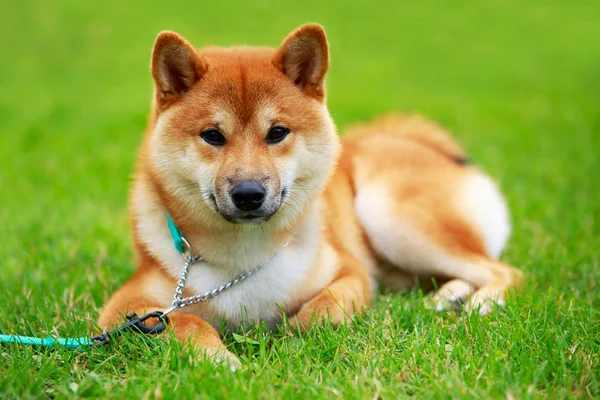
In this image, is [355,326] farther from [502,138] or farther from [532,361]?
[502,138]

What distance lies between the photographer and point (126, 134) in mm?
8117

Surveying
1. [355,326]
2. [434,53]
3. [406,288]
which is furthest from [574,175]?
[434,53]

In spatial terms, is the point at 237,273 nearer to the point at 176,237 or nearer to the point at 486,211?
the point at 176,237

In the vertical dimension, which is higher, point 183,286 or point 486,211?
point 486,211

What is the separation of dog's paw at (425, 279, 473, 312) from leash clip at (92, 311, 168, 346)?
1395mm

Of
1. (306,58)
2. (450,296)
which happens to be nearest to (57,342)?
(306,58)

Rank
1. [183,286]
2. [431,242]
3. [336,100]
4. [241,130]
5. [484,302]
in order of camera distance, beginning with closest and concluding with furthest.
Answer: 1. [241,130]
2. [183,286]
3. [484,302]
4. [431,242]
5. [336,100]

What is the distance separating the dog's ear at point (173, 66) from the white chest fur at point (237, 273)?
22.7 inches

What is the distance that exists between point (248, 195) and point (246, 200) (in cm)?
3

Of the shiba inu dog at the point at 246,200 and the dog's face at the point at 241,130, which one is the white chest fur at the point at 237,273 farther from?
the dog's face at the point at 241,130

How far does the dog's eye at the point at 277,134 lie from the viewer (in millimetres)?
3188

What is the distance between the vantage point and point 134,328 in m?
3.01

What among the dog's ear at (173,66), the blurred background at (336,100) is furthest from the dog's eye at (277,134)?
the blurred background at (336,100)

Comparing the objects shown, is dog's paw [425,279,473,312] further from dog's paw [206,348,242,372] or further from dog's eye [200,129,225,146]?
dog's eye [200,129,225,146]
